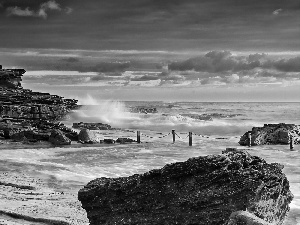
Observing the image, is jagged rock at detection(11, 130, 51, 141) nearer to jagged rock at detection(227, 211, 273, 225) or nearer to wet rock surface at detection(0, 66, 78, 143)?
wet rock surface at detection(0, 66, 78, 143)

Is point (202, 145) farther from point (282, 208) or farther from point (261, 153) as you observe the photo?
point (282, 208)

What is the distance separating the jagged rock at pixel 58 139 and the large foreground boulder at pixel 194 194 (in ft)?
62.8

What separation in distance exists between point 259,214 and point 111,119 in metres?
43.7

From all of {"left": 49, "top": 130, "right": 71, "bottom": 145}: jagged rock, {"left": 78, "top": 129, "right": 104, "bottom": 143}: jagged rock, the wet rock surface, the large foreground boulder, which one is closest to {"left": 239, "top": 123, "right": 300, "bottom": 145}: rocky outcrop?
{"left": 78, "top": 129, "right": 104, "bottom": 143}: jagged rock

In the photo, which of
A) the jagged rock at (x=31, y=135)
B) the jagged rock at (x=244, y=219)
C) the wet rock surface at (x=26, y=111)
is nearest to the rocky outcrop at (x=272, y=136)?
the wet rock surface at (x=26, y=111)

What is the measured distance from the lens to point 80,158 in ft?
61.9

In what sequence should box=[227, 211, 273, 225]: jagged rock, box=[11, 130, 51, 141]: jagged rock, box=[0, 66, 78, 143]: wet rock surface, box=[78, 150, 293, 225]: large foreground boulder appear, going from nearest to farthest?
box=[227, 211, 273, 225]: jagged rock < box=[78, 150, 293, 225]: large foreground boulder < box=[11, 130, 51, 141]: jagged rock < box=[0, 66, 78, 143]: wet rock surface

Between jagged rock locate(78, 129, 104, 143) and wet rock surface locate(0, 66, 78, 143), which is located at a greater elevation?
wet rock surface locate(0, 66, 78, 143)

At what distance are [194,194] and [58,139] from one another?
66.9 ft

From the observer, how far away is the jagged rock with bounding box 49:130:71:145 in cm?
2467

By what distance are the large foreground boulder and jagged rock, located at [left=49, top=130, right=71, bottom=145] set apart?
62.8ft

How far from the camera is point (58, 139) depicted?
2491 centimetres

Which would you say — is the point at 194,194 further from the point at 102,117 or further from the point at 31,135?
the point at 102,117

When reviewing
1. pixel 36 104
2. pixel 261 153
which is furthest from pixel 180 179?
pixel 36 104
